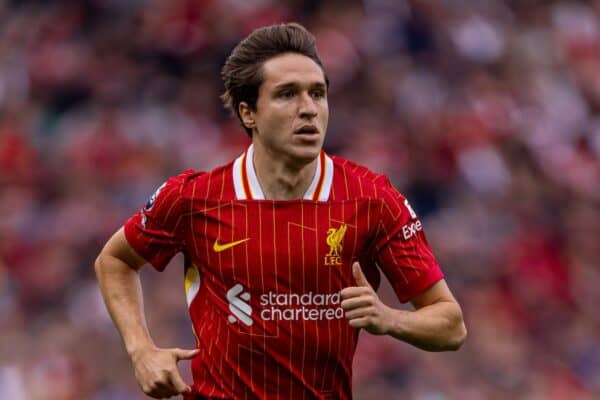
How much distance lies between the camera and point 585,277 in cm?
1005

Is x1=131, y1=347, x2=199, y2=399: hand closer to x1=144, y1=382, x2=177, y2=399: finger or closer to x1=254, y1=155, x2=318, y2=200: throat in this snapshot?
x1=144, y1=382, x2=177, y2=399: finger

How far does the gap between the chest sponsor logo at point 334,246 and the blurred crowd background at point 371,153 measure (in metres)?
3.92

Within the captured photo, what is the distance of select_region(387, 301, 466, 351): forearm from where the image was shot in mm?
5012

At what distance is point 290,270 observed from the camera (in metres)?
5.25

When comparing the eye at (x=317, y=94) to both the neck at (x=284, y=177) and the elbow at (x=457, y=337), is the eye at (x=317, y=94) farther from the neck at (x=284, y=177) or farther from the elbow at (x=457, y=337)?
the elbow at (x=457, y=337)

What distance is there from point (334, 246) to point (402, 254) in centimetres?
26

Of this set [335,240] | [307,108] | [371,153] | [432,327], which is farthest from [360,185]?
[371,153]

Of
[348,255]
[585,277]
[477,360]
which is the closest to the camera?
[348,255]

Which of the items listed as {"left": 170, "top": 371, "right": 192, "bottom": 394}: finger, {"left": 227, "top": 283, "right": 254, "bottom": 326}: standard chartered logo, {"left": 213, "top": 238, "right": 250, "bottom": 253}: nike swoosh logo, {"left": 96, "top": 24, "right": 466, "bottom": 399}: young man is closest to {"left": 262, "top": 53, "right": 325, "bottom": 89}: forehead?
{"left": 96, "top": 24, "right": 466, "bottom": 399}: young man

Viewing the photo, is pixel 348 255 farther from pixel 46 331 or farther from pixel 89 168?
pixel 89 168

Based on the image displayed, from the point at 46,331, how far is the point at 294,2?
11.3ft

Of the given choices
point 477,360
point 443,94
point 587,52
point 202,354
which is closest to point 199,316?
point 202,354

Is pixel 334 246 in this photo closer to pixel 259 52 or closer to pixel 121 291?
pixel 259 52

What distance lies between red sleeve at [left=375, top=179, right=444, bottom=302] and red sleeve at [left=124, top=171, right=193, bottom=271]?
784mm
